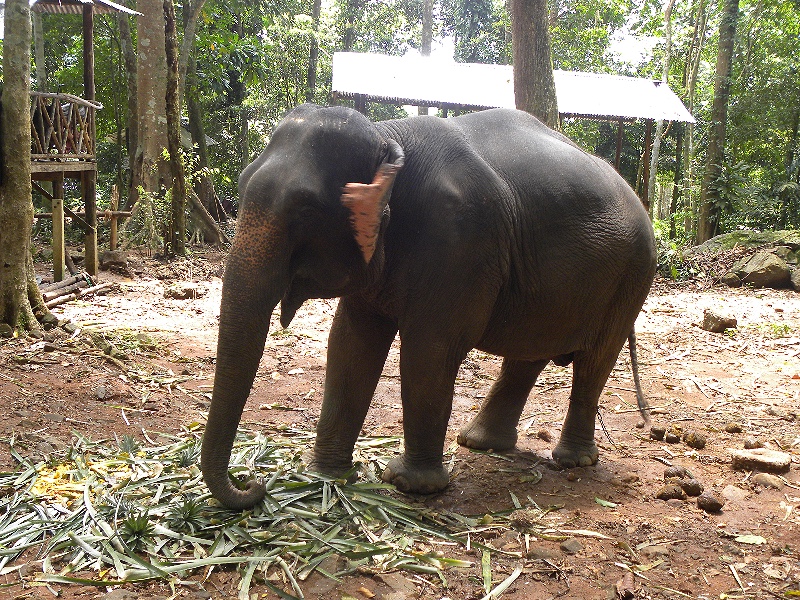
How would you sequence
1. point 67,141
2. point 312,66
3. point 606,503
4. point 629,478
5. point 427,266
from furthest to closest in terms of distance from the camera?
1. point 312,66
2. point 67,141
3. point 629,478
4. point 606,503
5. point 427,266

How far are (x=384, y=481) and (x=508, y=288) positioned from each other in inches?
52.2

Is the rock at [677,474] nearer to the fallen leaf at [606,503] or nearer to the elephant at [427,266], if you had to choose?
the elephant at [427,266]

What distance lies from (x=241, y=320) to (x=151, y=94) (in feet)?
41.2

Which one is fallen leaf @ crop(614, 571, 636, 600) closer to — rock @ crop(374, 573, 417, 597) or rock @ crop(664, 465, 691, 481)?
rock @ crop(374, 573, 417, 597)

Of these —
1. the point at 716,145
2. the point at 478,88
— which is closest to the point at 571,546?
the point at 478,88

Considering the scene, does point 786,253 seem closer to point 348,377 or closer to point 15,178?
point 348,377

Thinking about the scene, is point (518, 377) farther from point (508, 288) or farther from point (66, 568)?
point (66, 568)

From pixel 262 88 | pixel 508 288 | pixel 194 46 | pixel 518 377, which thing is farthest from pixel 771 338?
pixel 262 88

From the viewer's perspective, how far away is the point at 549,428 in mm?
5902

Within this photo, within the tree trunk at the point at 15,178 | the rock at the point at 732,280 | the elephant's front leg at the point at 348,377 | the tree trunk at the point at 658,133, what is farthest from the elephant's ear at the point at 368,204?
the tree trunk at the point at 658,133

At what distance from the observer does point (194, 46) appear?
18984 millimetres

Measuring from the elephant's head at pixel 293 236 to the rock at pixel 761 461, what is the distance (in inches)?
114

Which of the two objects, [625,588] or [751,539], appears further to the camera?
[751,539]

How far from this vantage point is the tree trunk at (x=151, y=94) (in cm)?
1409
